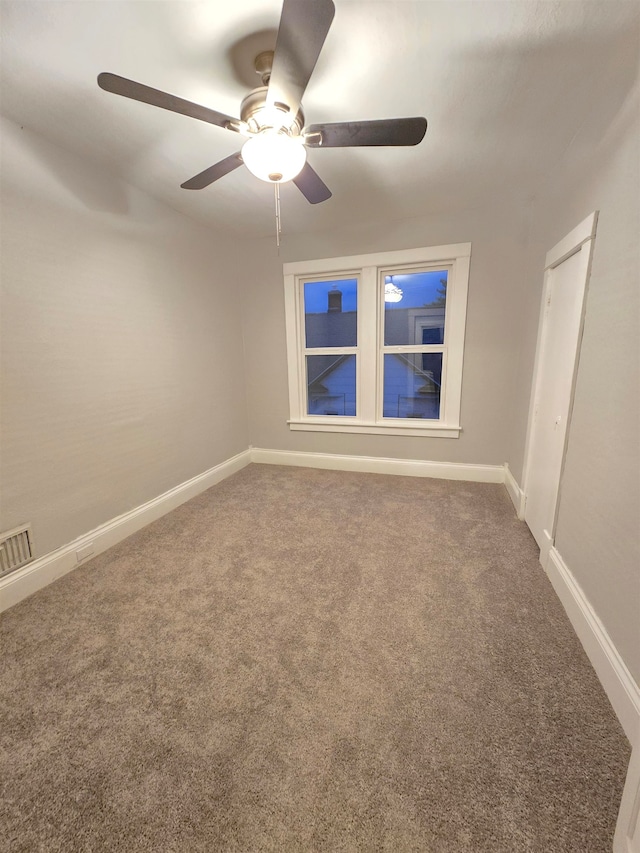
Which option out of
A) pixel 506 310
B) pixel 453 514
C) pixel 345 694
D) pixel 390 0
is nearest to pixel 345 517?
pixel 453 514

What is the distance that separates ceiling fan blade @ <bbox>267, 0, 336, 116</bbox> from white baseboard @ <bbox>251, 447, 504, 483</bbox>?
293 centimetres

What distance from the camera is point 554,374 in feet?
6.84

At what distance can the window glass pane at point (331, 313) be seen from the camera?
11.5ft

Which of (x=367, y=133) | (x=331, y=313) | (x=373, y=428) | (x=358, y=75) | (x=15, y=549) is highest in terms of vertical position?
(x=358, y=75)

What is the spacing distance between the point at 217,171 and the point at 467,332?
2.40m

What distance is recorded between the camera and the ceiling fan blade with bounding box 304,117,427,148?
1316mm

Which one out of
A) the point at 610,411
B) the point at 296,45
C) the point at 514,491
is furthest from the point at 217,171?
the point at 514,491

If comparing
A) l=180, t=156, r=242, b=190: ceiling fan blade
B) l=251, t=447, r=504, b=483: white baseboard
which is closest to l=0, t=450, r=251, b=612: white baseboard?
l=251, t=447, r=504, b=483: white baseboard

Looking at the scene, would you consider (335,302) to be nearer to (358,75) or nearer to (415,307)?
(415,307)

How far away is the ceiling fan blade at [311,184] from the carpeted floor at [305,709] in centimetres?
222

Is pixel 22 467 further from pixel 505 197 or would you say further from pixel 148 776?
pixel 505 197

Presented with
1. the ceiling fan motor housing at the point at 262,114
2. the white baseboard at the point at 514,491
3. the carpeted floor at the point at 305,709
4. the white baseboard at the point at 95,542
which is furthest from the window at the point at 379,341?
the ceiling fan motor housing at the point at 262,114

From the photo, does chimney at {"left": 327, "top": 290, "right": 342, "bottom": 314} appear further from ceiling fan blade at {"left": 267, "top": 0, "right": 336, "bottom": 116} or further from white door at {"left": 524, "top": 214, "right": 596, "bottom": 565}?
ceiling fan blade at {"left": 267, "top": 0, "right": 336, "bottom": 116}

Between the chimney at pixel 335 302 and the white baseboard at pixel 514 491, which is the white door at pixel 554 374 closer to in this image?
the white baseboard at pixel 514 491
